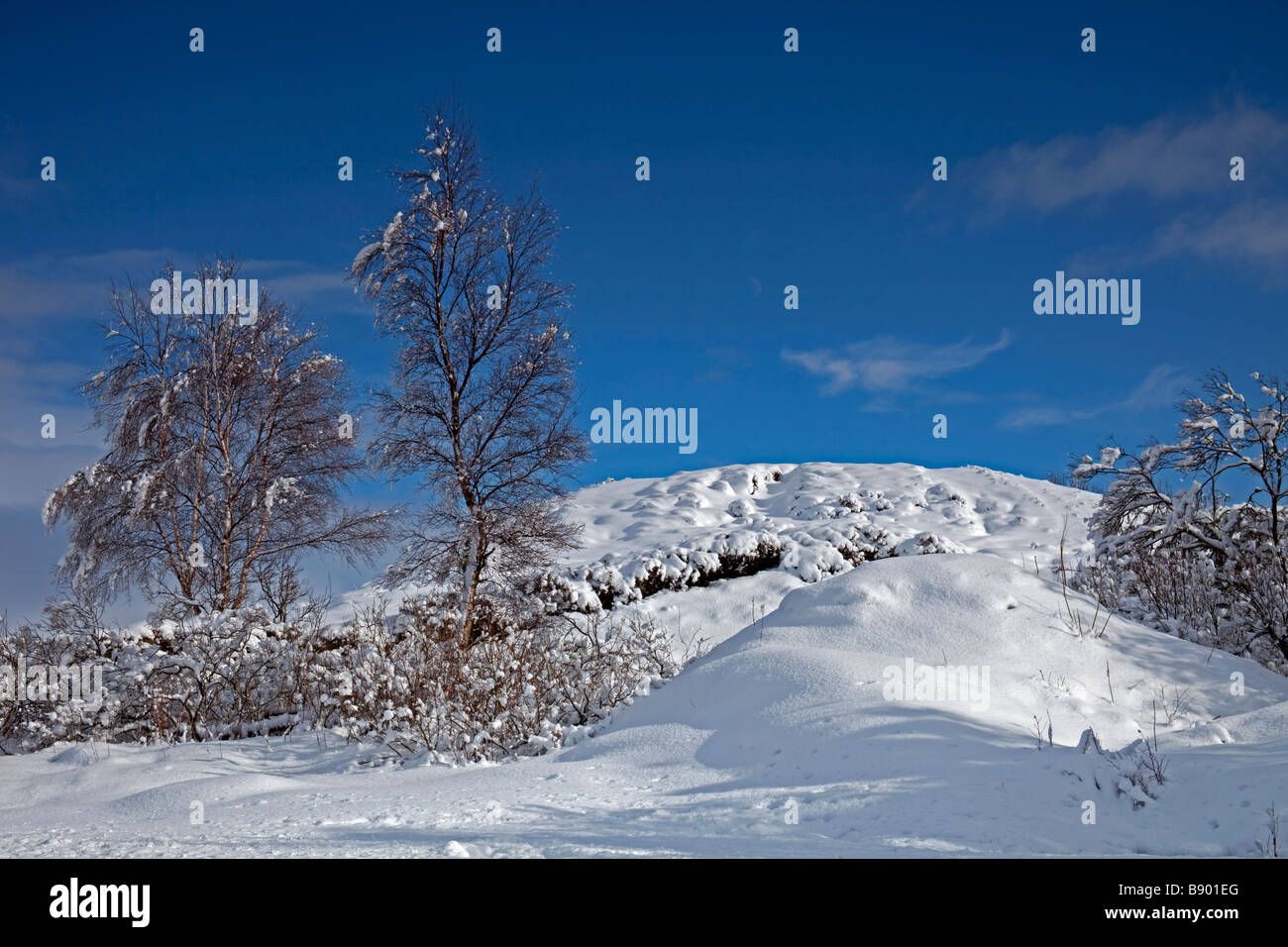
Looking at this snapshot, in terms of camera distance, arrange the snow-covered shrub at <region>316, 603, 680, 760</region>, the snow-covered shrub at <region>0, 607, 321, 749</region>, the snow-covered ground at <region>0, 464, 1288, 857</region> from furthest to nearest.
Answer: the snow-covered shrub at <region>0, 607, 321, 749</region>, the snow-covered shrub at <region>316, 603, 680, 760</region>, the snow-covered ground at <region>0, 464, 1288, 857</region>

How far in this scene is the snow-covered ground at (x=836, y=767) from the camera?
4.88 meters

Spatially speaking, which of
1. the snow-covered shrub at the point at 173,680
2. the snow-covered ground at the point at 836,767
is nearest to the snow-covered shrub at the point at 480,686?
the snow-covered ground at the point at 836,767

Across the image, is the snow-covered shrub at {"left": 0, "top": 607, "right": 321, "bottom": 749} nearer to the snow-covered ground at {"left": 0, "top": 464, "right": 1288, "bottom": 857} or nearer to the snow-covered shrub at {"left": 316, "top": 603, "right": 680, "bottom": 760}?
the snow-covered ground at {"left": 0, "top": 464, "right": 1288, "bottom": 857}

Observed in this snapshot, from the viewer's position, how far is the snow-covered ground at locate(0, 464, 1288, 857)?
488 centimetres

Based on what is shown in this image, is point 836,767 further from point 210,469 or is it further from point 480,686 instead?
point 210,469

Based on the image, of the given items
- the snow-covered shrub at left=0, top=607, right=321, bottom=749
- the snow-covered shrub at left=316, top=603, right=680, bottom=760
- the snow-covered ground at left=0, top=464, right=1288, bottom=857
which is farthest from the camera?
the snow-covered shrub at left=0, top=607, right=321, bottom=749

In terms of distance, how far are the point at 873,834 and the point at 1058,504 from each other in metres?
24.8

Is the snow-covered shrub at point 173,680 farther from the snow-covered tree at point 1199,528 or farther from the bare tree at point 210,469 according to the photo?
the snow-covered tree at point 1199,528

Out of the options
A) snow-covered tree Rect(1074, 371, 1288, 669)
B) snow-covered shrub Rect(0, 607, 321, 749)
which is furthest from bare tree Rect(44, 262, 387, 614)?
snow-covered tree Rect(1074, 371, 1288, 669)

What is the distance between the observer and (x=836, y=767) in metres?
6.33

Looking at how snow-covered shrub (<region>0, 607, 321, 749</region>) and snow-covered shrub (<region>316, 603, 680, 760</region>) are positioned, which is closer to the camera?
snow-covered shrub (<region>316, 603, 680, 760</region>)

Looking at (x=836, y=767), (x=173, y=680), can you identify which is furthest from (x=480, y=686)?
(x=173, y=680)
